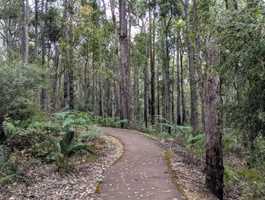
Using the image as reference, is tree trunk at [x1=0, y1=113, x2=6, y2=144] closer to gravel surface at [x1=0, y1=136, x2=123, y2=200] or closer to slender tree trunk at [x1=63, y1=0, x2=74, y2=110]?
gravel surface at [x1=0, y1=136, x2=123, y2=200]

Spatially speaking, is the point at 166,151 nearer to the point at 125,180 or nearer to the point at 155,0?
the point at 125,180

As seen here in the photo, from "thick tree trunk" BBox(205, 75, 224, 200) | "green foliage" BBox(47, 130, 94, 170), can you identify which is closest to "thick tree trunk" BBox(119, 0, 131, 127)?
"green foliage" BBox(47, 130, 94, 170)

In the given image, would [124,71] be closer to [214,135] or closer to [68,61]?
[68,61]

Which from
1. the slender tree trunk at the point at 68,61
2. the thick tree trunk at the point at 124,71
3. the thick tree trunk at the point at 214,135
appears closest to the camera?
the thick tree trunk at the point at 214,135

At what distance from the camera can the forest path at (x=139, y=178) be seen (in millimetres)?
8375

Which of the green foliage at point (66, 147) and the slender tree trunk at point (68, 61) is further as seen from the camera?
the slender tree trunk at point (68, 61)

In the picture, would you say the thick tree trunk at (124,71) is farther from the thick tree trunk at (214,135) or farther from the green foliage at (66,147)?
the thick tree trunk at (214,135)

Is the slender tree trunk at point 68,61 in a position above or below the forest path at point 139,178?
above

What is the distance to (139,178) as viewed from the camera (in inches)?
383

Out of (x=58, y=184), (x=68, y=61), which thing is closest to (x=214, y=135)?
(x=58, y=184)

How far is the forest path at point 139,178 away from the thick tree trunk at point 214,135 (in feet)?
3.24

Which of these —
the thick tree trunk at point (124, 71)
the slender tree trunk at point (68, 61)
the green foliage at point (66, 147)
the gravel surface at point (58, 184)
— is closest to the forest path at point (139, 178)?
the gravel surface at point (58, 184)

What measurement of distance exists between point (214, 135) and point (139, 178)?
2165mm

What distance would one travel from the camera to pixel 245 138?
9.16m
